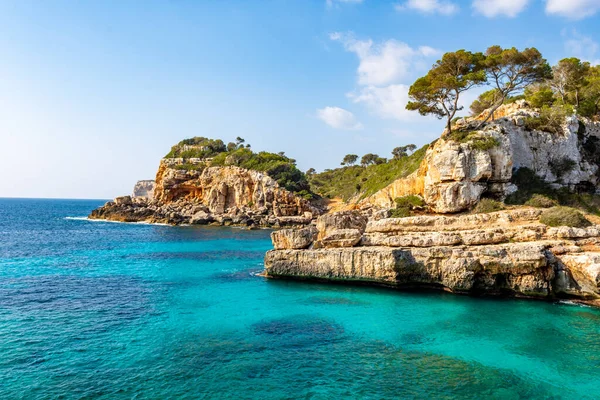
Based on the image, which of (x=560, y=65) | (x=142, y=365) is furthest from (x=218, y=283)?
(x=560, y=65)

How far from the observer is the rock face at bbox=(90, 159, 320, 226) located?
205ft

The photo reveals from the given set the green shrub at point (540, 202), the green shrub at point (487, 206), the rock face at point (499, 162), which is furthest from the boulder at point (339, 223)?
the green shrub at point (540, 202)

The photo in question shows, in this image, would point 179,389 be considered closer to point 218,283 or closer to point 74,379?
point 74,379

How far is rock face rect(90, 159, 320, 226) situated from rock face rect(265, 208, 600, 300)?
3527 cm

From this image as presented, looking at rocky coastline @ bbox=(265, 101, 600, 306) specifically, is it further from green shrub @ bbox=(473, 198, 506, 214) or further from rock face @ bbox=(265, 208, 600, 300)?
green shrub @ bbox=(473, 198, 506, 214)

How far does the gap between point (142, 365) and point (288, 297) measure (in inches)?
377

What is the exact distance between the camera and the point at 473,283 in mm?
19641

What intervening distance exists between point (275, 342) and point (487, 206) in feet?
58.8

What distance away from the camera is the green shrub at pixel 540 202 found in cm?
2477

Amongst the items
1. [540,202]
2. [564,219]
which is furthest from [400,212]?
[564,219]

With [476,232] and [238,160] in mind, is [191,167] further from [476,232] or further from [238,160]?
A: [476,232]

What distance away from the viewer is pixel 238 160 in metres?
75.2

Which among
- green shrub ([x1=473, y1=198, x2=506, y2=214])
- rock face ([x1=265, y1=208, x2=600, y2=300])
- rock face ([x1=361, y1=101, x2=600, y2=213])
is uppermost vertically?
rock face ([x1=361, y1=101, x2=600, y2=213])

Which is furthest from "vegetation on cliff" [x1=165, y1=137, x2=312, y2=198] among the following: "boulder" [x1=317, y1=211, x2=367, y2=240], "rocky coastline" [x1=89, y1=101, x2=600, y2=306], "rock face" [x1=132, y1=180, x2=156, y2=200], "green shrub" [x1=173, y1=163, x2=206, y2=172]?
"rock face" [x1=132, y1=180, x2=156, y2=200]
